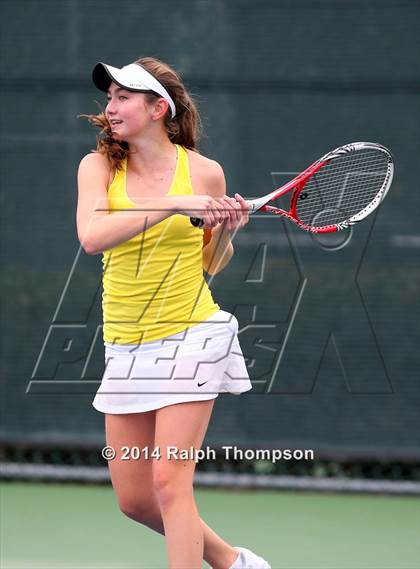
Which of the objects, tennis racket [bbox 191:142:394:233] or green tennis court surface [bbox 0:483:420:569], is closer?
green tennis court surface [bbox 0:483:420:569]

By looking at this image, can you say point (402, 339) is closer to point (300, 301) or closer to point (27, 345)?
point (300, 301)

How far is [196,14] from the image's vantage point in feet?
→ 17.3

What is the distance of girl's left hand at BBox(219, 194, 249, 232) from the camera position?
3367 millimetres

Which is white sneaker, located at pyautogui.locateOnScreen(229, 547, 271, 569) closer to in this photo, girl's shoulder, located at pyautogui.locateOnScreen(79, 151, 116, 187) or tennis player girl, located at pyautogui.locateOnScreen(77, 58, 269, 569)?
tennis player girl, located at pyautogui.locateOnScreen(77, 58, 269, 569)

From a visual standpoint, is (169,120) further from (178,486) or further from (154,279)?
(178,486)

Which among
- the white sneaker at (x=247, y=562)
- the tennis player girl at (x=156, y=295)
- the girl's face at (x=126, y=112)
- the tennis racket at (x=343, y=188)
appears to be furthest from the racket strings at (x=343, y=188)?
the white sneaker at (x=247, y=562)

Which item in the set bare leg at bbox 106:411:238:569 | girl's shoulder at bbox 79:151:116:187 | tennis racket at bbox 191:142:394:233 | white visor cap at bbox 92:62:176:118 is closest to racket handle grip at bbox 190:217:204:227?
girl's shoulder at bbox 79:151:116:187

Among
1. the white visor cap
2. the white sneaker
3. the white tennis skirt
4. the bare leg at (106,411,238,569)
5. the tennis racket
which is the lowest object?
the white sneaker

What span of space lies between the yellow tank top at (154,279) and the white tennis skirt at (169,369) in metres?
0.03

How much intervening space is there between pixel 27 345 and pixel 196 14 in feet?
5.16

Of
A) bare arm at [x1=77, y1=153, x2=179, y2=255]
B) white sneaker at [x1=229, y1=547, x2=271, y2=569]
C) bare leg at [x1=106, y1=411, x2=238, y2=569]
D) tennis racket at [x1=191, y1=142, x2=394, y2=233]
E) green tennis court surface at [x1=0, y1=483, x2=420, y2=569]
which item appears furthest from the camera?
tennis racket at [x1=191, y1=142, x2=394, y2=233]

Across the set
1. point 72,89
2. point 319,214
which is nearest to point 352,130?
point 319,214

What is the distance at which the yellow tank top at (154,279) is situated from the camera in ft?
11.3

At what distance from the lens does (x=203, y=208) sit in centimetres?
329
